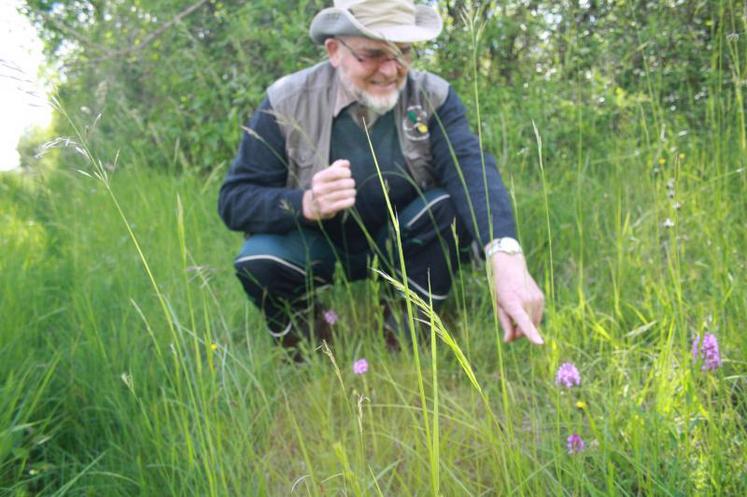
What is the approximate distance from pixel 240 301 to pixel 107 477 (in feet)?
3.80

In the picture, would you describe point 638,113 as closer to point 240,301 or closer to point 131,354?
point 240,301

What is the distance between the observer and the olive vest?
8.52 feet

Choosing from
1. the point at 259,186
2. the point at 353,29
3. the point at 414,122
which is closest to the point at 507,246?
the point at 414,122

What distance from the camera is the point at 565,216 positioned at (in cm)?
298

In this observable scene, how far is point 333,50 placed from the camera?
2600 millimetres

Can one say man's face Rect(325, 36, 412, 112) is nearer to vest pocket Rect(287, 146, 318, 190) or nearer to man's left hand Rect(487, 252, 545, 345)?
vest pocket Rect(287, 146, 318, 190)

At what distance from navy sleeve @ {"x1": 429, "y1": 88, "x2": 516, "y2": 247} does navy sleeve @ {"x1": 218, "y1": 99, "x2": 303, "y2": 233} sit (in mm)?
560

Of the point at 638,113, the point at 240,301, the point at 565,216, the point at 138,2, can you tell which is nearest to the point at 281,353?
the point at 240,301

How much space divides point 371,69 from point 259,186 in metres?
0.59

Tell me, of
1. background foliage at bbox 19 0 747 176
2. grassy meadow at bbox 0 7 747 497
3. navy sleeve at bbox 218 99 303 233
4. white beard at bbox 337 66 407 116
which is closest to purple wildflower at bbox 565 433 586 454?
grassy meadow at bbox 0 7 747 497

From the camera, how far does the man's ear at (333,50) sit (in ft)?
8.38

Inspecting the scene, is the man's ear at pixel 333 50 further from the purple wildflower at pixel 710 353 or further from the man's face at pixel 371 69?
the purple wildflower at pixel 710 353

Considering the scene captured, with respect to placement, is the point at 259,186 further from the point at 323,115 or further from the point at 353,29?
the point at 353,29

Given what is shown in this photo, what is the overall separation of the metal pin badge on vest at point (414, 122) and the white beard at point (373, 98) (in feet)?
0.26
